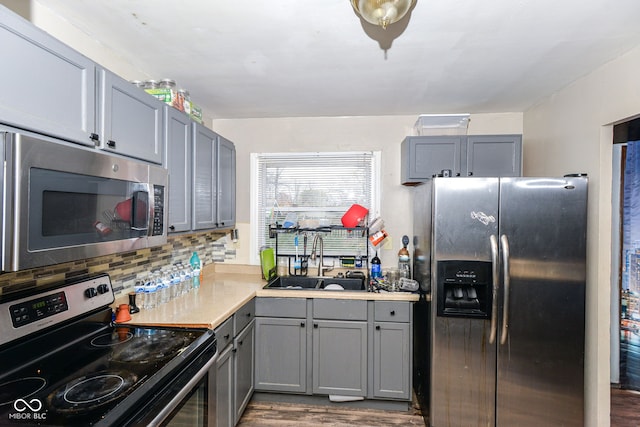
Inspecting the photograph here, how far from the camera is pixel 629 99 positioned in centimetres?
173

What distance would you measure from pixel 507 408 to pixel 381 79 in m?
2.29

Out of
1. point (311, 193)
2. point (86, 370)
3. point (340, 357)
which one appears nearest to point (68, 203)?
point (86, 370)

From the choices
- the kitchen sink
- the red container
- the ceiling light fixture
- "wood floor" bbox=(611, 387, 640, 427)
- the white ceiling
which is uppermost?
the white ceiling

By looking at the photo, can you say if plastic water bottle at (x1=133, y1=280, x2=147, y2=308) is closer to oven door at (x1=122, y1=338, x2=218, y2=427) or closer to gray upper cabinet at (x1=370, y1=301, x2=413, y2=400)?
→ oven door at (x1=122, y1=338, x2=218, y2=427)

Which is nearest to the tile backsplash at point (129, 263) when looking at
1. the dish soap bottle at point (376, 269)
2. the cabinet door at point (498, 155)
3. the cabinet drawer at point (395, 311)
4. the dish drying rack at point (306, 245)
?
the dish drying rack at point (306, 245)

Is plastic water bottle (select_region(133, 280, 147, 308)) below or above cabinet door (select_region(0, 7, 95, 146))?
below

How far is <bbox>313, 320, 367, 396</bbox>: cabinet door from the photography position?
230 cm

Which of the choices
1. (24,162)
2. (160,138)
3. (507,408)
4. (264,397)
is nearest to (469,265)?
(507,408)

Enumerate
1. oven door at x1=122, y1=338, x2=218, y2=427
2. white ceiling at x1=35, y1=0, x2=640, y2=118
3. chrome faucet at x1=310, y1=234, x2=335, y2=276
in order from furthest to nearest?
chrome faucet at x1=310, y1=234, x2=335, y2=276 → white ceiling at x1=35, y1=0, x2=640, y2=118 → oven door at x1=122, y1=338, x2=218, y2=427

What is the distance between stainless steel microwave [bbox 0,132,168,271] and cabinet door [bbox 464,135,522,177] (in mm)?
2305

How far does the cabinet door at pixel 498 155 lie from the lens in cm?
246

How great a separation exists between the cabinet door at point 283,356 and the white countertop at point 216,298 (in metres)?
0.24

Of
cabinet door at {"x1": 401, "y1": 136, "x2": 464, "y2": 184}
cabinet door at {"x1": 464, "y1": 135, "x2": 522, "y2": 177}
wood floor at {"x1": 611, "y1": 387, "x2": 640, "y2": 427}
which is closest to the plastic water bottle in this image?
cabinet door at {"x1": 401, "y1": 136, "x2": 464, "y2": 184}

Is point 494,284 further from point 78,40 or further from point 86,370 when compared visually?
point 78,40
